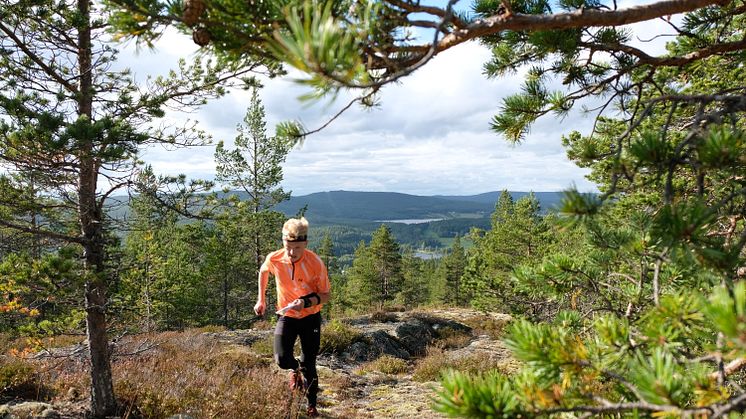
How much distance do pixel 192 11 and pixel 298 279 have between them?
309 centimetres

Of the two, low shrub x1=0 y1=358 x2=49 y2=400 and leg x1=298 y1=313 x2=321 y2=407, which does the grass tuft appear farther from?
low shrub x1=0 y1=358 x2=49 y2=400

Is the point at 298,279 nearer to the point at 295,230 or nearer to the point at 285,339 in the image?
the point at 295,230

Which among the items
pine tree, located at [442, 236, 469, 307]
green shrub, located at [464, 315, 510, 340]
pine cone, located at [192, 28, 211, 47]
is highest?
pine cone, located at [192, 28, 211, 47]

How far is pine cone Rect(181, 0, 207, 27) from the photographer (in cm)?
144

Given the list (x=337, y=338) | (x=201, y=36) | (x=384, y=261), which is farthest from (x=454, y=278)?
(x=201, y=36)

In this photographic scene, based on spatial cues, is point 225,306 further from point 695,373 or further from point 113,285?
point 695,373

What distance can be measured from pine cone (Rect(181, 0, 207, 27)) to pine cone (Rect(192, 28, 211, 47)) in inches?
1.4

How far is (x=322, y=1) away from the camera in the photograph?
1.44 m

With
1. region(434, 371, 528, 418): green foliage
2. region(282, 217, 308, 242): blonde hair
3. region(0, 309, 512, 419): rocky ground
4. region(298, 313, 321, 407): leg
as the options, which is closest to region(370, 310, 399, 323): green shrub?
region(0, 309, 512, 419): rocky ground

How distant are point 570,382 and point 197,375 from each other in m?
6.94

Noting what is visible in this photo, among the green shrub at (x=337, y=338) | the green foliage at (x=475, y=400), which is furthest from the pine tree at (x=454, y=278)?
the green foliage at (x=475, y=400)

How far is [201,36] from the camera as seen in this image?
152cm

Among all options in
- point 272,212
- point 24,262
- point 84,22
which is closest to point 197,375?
Answer: point 24,262

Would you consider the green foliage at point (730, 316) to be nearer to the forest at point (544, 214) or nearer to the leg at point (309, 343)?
the forest at point (544, 214)
